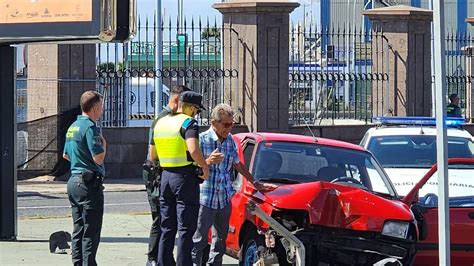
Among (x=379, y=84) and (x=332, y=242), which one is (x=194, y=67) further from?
(x=332, y=242)

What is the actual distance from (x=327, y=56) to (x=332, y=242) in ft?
58.9

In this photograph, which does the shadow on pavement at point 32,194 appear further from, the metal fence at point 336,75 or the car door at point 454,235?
the car door at point 454,235

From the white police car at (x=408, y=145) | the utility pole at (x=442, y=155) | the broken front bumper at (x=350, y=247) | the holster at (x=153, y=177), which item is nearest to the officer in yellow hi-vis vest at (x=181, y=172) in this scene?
the holster at (x=153, y=177)

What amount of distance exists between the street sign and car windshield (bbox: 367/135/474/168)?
5.07m

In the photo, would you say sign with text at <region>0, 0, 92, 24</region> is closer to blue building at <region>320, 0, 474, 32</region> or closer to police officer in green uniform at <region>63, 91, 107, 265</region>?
police officer in green uniform at <region>63, 91, 107, 265</region>

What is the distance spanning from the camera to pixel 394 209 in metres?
9.71

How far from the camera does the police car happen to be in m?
10.3

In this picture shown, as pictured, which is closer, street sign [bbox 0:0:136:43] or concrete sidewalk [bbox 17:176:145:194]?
street sign [bbox 0:0:136:43]

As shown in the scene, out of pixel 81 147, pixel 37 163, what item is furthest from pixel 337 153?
pixel 37 163

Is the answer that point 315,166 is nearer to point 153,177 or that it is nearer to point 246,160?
point 246,160

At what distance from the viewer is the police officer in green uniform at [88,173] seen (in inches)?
394

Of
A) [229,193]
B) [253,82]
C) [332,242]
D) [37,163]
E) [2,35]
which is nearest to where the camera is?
[332,242]

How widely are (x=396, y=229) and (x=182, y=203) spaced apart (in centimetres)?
192

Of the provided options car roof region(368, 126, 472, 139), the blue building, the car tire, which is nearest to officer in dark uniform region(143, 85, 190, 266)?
the car tire
